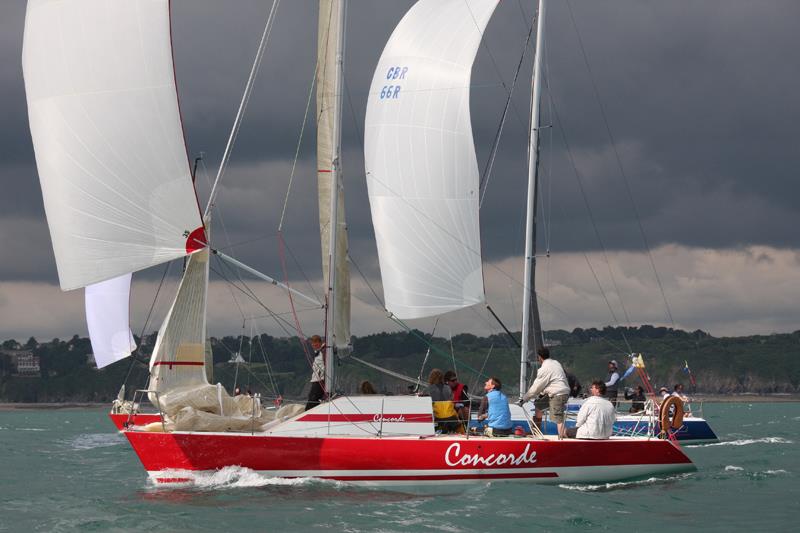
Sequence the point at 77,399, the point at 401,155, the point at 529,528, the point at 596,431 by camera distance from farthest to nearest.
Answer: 1. the point at 77,399
2. the point at 401,155
3. the point at 596,431
4. the point at 529,528

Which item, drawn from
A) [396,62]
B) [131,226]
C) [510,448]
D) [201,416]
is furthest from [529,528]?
[396,62]

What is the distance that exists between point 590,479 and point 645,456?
1.01 metres

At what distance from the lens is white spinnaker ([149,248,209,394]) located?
18766 mm

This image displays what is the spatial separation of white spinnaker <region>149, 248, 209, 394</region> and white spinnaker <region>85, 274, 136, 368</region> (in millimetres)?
21521

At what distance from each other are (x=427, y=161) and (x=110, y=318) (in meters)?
21.7

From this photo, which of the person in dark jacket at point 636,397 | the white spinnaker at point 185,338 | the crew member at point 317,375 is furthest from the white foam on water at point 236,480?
the person in dark jacket at point 636,397

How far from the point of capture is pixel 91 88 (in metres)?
16.9

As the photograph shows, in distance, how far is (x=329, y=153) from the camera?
20.7m

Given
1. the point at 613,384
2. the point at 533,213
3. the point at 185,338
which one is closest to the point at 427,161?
the point at 533,213

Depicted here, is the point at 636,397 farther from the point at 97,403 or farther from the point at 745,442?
the point at 97,403

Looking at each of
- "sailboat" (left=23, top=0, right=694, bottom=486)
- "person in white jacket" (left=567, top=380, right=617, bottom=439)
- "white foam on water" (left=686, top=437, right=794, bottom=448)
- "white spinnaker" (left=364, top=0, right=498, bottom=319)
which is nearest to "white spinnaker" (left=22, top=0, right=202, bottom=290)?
"sailboat" (left=23, top=0, right=694, bottom=486)

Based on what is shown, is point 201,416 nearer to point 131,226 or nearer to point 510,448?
point 131,226

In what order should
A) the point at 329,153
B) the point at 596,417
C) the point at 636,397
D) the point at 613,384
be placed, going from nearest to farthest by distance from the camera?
the point at 596,417, the point at 329,153, the point at 613,384, the point at 636,397

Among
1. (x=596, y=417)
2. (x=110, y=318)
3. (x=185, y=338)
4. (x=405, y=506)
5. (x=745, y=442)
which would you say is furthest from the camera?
(x=110, y=318)
